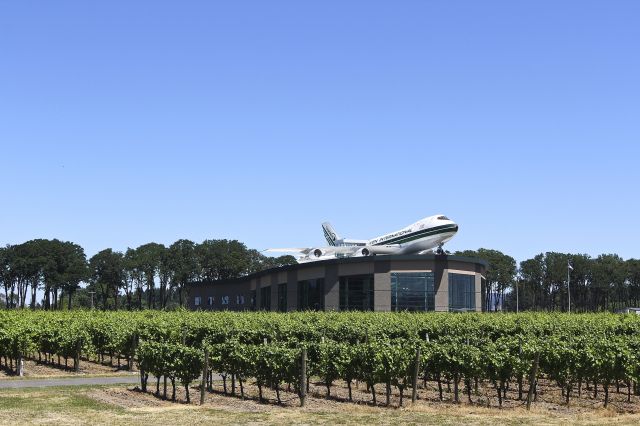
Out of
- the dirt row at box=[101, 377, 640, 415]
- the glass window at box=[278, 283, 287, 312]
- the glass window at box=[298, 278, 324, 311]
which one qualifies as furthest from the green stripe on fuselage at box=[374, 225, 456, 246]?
the dirt row at box=[101, 377, 640, 415]

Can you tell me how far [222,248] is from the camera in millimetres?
198625

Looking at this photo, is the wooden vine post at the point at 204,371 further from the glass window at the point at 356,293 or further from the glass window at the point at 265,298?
the glass window at the point at 265,298

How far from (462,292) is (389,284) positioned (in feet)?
33.3

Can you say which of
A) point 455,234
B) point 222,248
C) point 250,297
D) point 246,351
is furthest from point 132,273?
point 246,351

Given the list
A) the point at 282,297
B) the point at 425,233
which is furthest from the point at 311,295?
the point at 425,233

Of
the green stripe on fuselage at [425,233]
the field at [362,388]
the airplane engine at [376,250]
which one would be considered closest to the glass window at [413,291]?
the green stripe on fuselage at [425,233]

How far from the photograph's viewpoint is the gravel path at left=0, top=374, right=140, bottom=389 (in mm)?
33647

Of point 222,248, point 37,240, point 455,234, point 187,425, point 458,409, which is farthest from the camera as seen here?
point 222,248

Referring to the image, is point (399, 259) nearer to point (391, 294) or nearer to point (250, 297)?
point (391, 294)

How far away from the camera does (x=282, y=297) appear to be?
110m

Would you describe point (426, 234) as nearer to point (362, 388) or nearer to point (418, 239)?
point (418, 239)

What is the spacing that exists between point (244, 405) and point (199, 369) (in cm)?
246

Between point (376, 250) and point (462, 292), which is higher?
point (376, 250)

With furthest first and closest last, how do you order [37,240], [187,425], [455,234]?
[37,240]
[455,234]
[187,425]
